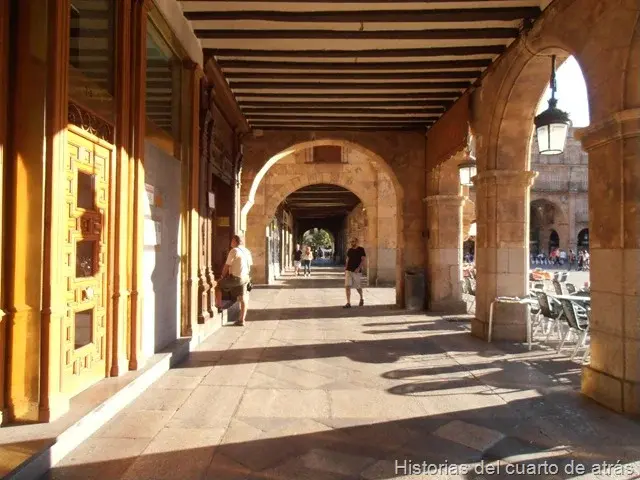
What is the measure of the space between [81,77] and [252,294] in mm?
9625

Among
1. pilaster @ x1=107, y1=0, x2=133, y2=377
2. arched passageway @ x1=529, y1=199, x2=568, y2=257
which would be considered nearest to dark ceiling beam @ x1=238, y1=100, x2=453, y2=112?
pilaster @ x1=107, y1=0, x2=133, y2=377

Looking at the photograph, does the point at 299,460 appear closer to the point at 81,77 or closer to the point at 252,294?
the point at 81,77

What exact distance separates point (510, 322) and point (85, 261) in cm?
491

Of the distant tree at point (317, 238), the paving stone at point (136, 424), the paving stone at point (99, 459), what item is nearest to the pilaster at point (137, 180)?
the paving stone at point (136, 424)

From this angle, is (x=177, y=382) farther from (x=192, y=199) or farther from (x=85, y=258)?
(x=192, y=199)

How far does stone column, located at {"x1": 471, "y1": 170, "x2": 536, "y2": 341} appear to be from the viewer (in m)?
6.45

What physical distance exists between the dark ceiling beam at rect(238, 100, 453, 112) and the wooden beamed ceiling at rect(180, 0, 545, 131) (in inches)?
0.6

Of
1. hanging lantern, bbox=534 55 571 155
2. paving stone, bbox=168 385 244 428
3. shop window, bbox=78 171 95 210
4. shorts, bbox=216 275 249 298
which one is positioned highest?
hanging lantern, bbox=534 55 571 155

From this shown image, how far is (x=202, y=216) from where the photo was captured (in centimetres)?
669

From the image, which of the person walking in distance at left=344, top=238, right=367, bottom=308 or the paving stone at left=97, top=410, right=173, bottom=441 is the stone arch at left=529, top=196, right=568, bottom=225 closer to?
the person walking in distance at left=344, top=238, right=367, bottom=308

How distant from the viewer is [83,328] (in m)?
3.74

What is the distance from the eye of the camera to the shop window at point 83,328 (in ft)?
12.0

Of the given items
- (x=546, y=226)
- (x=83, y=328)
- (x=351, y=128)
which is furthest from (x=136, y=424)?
(x=546, y=226)

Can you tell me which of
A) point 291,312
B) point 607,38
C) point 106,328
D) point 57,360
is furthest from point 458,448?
point 291,312
